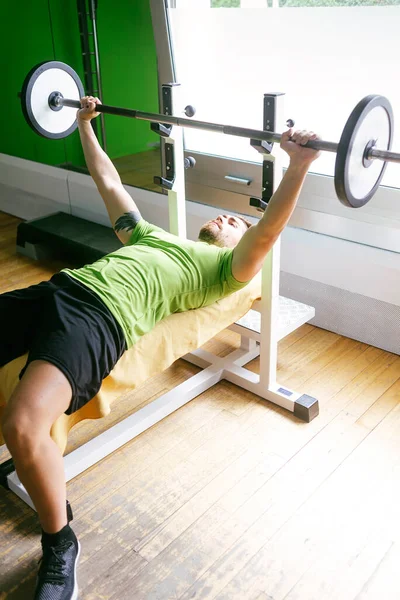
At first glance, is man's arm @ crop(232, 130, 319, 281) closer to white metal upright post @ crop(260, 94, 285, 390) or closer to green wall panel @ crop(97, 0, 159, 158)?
white metal upright post @ crop(260, 94, 285, 390)

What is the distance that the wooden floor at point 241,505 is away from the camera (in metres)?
1.62

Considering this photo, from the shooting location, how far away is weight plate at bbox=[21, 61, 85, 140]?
2.45 meters

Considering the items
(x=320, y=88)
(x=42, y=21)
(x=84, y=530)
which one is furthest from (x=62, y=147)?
(x=84, y=530)

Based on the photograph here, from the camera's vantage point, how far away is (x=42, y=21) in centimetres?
397

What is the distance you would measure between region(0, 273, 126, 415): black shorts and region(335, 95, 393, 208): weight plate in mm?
766

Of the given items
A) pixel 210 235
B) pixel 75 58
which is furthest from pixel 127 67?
pixel 210 235

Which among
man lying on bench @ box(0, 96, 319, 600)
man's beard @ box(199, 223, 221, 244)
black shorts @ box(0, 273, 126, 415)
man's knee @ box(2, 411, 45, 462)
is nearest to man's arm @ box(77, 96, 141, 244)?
man lying on bench @ box(0, 96, 319, 600)

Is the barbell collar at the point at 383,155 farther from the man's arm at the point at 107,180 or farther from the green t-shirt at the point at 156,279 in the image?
the man's arm at the point at 107,180

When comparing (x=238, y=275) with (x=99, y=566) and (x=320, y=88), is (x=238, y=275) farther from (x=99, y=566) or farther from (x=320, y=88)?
(x=320, y=88)

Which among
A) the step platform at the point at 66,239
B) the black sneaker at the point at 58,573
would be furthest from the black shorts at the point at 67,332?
the step platform at the point at 66,239

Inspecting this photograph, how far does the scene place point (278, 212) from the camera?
178 cm

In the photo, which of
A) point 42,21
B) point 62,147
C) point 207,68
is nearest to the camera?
point 207,68

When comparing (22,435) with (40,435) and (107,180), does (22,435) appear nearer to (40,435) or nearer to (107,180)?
(40,435)

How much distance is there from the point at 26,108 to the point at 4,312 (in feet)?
3.48
